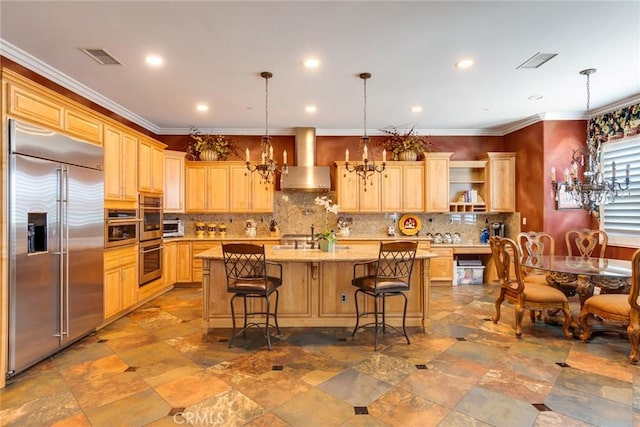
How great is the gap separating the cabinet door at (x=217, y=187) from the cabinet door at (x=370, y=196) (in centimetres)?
255

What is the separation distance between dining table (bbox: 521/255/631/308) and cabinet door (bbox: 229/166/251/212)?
14.9 ft

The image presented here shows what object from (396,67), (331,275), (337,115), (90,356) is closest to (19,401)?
(90,356)

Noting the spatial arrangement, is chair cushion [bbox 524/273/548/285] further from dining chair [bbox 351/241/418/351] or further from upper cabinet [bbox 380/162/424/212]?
upper cabinet [bbox 380/162/424/212]

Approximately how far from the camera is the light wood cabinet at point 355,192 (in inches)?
241

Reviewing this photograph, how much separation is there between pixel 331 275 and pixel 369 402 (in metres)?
1.66

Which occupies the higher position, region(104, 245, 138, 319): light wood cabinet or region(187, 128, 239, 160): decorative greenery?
region(187, 128, 239, 160): decorative greenery

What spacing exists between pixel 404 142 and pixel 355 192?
138 cm

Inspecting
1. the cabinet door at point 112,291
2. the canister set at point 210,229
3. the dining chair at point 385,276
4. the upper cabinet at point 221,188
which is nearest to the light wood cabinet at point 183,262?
the canister set at point 210,229

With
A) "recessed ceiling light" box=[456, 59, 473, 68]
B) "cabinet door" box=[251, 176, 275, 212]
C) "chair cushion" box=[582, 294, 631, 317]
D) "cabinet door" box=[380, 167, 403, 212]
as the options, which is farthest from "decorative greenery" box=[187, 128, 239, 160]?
"chair cushion" box=[582, 294, 631, 317]

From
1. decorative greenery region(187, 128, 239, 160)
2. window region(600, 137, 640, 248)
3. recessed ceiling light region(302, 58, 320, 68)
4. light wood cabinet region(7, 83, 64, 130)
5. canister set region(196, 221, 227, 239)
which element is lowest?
canister set region(196, 221, 227, 239)

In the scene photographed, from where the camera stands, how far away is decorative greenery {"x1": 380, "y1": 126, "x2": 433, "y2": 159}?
6238 mm

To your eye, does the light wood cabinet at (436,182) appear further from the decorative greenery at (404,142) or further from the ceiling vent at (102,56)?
the ceiling vent at (102,56)

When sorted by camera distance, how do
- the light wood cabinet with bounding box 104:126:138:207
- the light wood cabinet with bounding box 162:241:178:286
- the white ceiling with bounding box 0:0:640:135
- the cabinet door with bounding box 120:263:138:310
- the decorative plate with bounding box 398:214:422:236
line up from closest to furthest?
the white ceiling with bounding box 0:0:640:135 → the light wood cabinet with bounding box 104:126:138:207 → the cabinet door with bounding box 120:263:138:310 → the light wood cabinet with bounding box 162:241:178:286 → the decorative plate with bounding box 398:214:422:236

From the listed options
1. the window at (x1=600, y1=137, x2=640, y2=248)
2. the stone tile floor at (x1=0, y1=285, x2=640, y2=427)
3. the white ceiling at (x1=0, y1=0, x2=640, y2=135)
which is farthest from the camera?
the window at (x1=600, y1=137, x2=640, y2=248)
